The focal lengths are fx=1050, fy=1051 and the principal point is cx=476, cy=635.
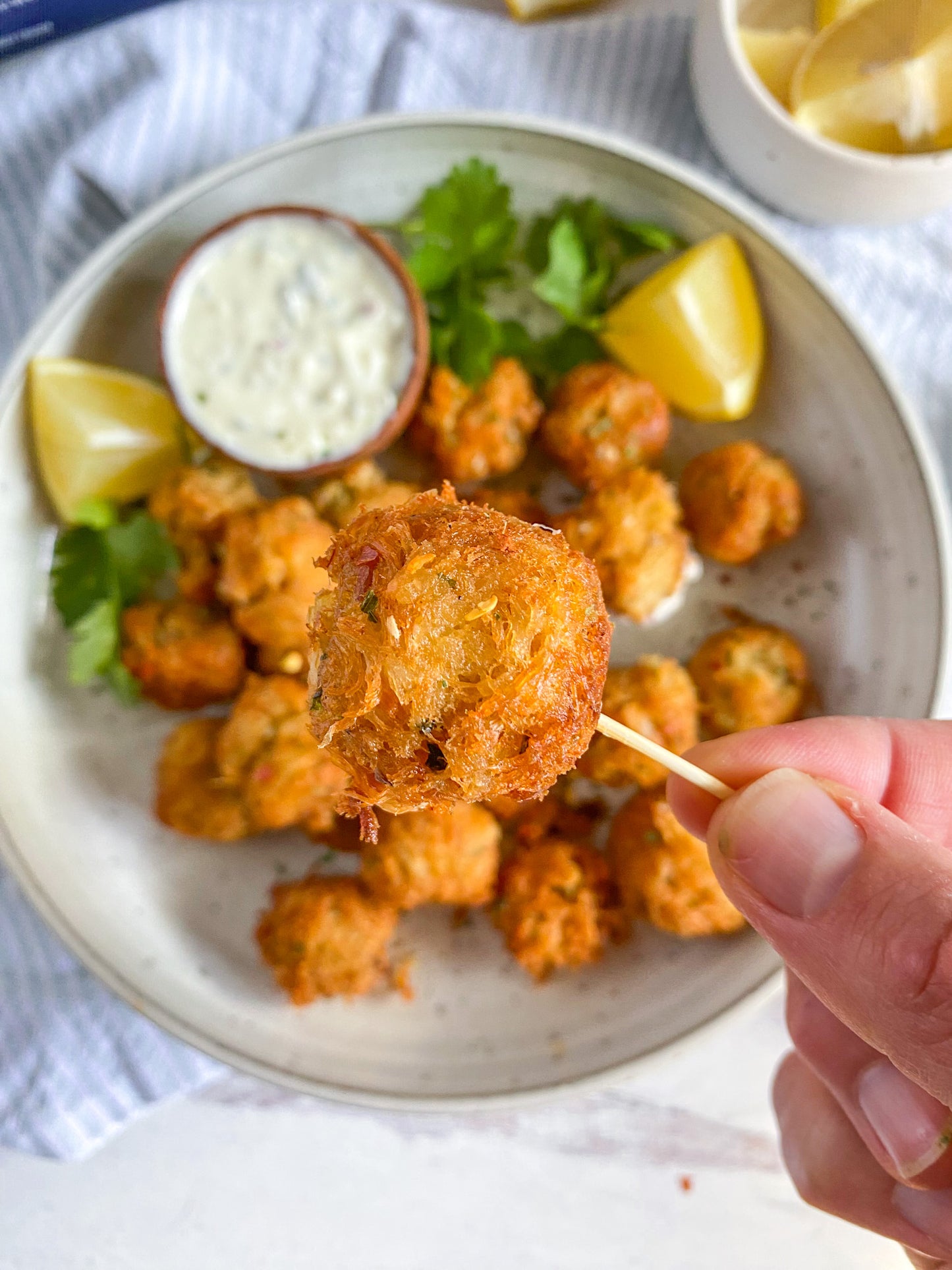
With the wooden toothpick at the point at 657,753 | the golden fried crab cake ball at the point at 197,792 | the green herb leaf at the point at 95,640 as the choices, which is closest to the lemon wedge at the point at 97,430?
the green herb leaf at the point at 95,640

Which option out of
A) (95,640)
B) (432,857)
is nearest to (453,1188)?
(432,857)

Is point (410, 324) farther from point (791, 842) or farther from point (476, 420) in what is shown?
point (791, 842)

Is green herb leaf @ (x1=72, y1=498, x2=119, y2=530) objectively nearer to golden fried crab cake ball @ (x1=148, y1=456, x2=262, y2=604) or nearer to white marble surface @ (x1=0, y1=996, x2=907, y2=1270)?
golden fried crab cake ball @ (x1=148, y1=456, x2=262, y2=604)

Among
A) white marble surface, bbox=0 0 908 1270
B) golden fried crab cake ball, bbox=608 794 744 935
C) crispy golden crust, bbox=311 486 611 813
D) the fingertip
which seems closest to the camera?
crispy golden crust, bbox=311 486 611 813

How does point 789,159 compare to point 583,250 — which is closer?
point 789,159

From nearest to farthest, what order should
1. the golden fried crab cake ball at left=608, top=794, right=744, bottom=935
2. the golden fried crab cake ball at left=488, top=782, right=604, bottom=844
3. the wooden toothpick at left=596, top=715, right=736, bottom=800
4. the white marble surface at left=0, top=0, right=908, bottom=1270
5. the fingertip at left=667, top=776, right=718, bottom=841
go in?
the wooden toothpick at left=596, top=715, right=736, bottom=800
the fingertip at left=667, top=776, right=718, bottom=841
the golden fried crab cake ball at left=608, top=794, right=744, bottom=935
the golden fried crab cake ball at left=488, top=782, right=604, bottom=844
the white marble surface at left=0, top=0, right=908, bottom=1270

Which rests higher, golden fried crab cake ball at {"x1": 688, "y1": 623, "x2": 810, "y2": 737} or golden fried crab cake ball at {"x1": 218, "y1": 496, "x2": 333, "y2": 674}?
golden fried crab cake ball at {"x1": 218, "y1": 496, "x2": 333, "y2": 674}

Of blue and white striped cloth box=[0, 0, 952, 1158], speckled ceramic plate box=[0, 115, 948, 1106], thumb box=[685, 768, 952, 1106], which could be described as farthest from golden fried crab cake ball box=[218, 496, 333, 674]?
thumb box=[685, 768, 952, 1106]
